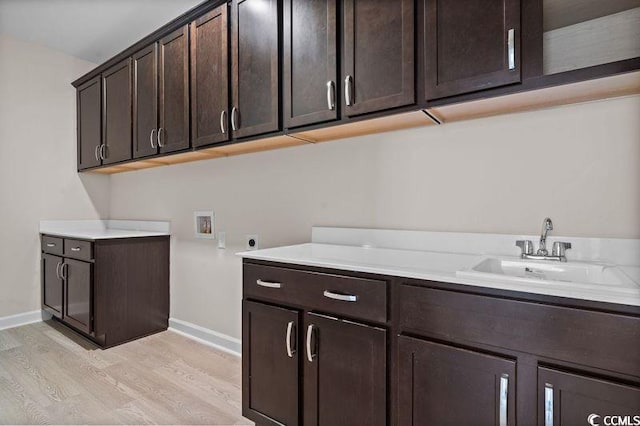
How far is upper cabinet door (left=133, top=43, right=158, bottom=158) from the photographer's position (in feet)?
8.35

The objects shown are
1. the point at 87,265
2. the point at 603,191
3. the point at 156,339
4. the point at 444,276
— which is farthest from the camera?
the point at 156,339

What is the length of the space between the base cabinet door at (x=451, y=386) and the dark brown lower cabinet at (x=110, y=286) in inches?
95.2

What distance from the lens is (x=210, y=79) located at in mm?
2172

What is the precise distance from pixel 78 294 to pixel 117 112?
156cm

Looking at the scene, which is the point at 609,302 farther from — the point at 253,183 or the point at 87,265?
the point at 87,265

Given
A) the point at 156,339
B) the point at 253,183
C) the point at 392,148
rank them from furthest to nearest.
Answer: the point at 156,339
the point at 253,183
the point at 392,148

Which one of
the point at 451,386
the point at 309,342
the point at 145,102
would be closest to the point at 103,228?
the point at 145,102

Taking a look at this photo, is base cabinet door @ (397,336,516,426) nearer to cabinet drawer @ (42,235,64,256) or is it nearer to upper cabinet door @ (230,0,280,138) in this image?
upper cabinet door @ (230,0,280,138)

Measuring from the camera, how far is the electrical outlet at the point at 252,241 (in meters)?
2.42

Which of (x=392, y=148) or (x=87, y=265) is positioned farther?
(x=87, y=265)

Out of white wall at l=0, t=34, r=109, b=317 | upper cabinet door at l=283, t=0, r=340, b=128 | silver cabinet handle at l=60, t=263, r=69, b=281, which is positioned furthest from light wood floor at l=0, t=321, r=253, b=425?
upper cabinet door at l=283, t=0, r=340, b=128

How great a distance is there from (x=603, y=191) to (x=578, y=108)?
13.6 inches

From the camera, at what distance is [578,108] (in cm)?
136

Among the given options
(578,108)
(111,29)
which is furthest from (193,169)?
(578,108)
